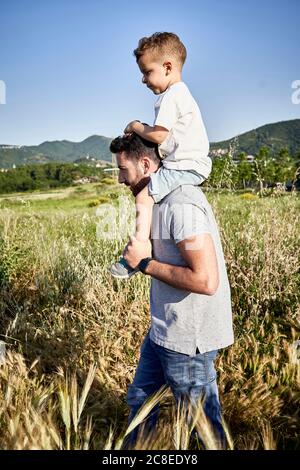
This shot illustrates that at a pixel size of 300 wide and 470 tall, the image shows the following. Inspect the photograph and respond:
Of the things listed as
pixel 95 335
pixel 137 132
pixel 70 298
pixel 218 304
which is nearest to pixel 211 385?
pixel 218 304

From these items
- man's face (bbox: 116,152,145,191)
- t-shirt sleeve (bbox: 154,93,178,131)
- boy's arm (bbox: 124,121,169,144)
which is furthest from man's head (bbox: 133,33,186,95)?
man's face (bbox: 116,152,145,191)

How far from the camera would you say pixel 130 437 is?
1.99 meters

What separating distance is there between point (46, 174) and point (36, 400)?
4100 centimetres

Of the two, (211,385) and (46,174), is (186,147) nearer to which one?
(211,385)

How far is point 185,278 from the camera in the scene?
1628mm

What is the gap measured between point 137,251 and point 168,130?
2.31 feet

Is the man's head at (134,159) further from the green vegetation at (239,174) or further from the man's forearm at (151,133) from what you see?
the green vegetation at (239,174)

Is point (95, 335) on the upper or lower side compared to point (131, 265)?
lower

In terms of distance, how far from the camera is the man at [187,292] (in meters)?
1.62

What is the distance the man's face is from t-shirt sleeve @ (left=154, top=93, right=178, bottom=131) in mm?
305

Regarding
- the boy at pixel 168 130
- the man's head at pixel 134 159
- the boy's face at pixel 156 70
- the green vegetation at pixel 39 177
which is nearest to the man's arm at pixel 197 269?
the boy at pixel 168 130

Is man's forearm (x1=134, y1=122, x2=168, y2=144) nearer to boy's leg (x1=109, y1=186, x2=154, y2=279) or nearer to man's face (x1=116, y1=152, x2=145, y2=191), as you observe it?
man's face (x1=116, y1=152, x2=145, y2=191)

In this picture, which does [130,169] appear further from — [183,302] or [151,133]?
[183,302]

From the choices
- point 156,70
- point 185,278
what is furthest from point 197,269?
point 156,70
